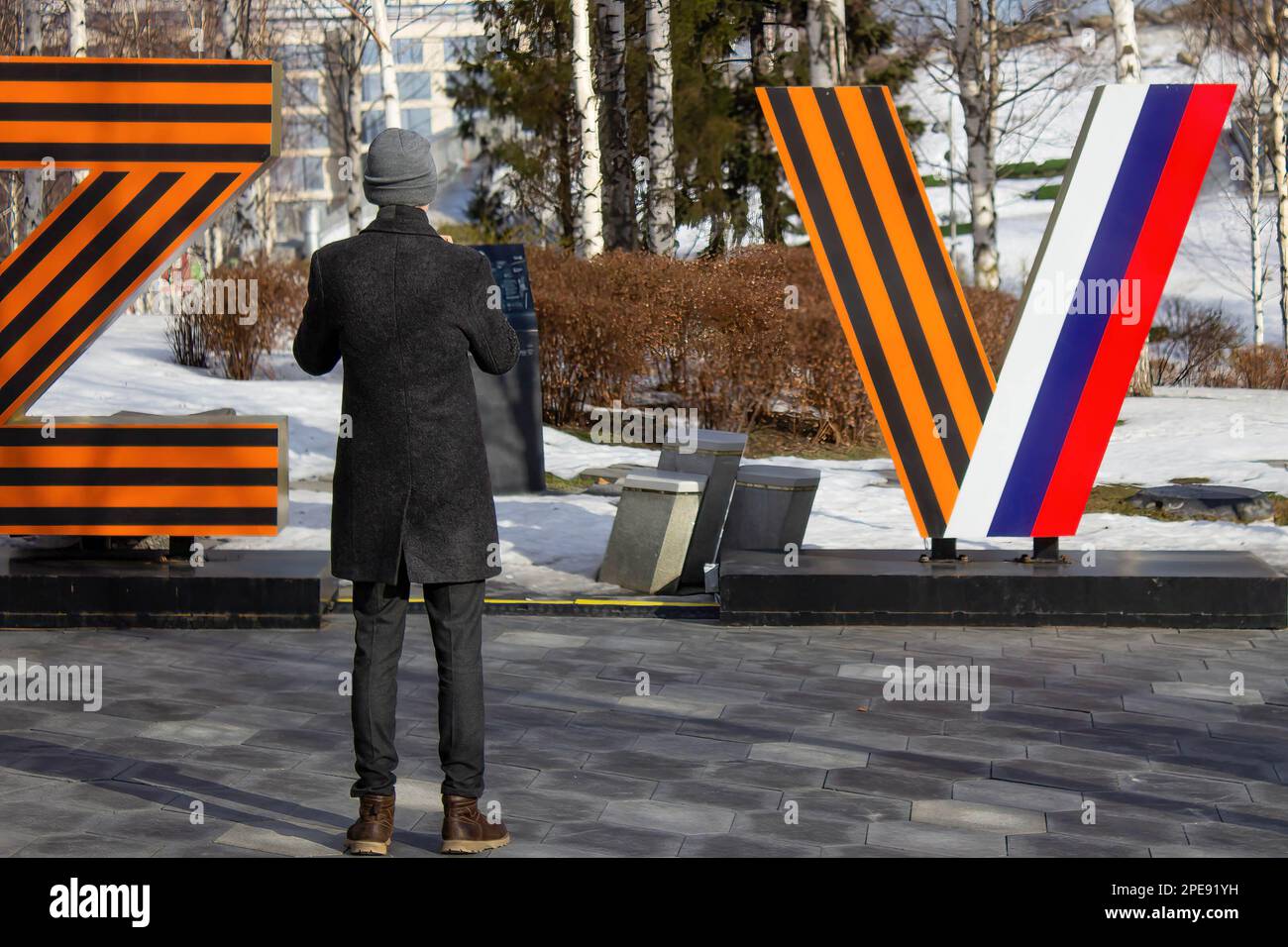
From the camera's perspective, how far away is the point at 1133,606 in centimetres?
705

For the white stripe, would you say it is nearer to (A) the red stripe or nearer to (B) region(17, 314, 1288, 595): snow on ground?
(A) the red stripe

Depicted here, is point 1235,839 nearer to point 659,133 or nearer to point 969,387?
point 969,387

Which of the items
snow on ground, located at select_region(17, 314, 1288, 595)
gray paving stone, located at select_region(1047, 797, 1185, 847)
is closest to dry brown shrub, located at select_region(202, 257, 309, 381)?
snow on ground, located at select_region(17, 314, 1288, 595)

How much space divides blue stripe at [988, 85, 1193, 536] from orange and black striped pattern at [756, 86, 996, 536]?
0.25 meters

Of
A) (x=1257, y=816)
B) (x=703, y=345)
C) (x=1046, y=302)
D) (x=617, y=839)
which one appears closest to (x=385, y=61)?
(x=703, y=345)

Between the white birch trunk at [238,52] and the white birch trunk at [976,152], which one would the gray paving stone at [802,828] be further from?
the white birch trunk at [238,52]

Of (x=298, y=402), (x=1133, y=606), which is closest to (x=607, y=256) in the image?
(x=298, y=402)

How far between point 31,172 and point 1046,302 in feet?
54.6

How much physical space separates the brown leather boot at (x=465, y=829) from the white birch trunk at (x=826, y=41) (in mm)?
14313

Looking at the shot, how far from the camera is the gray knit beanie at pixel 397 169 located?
13.4 feet

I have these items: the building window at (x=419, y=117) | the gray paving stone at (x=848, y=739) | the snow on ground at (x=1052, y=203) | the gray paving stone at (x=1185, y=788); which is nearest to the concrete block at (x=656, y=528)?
the gray paving stone at (x=848, y=739)

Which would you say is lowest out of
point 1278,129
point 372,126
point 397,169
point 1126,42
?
point 397,169

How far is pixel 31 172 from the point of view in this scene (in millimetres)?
20328
